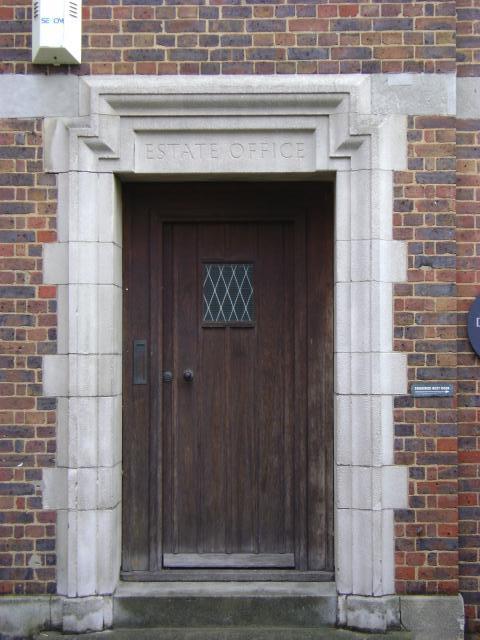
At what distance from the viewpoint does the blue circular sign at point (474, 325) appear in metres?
4.98

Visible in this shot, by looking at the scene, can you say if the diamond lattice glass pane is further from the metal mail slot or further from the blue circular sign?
the blue circular sign

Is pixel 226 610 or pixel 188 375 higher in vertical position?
pixel 188 375

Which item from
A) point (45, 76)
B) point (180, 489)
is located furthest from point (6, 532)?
point (45, 76)

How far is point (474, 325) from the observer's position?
4.98 metres

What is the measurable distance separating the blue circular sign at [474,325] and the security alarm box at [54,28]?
290 centimetres

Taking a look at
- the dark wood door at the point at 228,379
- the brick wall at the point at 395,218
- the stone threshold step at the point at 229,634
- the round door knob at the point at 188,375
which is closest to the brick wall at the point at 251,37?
the brick wall at the point at 395,218

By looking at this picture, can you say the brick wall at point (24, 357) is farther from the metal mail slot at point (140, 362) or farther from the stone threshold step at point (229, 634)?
the metal mail slot at point (140, 362)

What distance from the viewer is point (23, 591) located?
16.2 feet

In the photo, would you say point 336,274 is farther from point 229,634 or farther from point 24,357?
point 229,634

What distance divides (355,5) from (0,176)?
2435mm

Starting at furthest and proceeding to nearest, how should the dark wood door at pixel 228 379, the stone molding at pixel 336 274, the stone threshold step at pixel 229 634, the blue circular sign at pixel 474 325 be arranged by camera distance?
1. the dark wood door at pixel 228 379
2. the blue circular sign at pixel 474 325
3. the stone molding at pixel 336 274
4. the stone threshold step at pixel 229 634

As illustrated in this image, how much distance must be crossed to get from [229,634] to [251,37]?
3.65 meters

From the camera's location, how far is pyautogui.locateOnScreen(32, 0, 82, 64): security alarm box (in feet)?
15.7

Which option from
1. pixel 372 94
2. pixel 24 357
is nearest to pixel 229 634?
pixel 24 357
